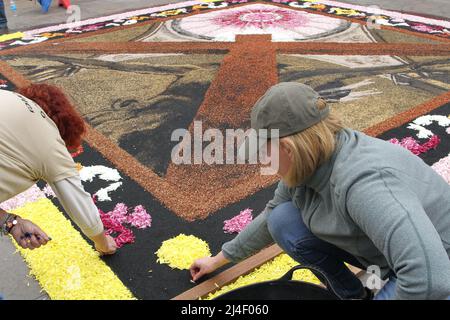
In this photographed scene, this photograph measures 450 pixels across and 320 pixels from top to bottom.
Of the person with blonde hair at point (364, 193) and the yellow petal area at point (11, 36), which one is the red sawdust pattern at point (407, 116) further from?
the yellow petal area at point (11, 36)

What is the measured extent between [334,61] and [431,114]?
1188 millimetres

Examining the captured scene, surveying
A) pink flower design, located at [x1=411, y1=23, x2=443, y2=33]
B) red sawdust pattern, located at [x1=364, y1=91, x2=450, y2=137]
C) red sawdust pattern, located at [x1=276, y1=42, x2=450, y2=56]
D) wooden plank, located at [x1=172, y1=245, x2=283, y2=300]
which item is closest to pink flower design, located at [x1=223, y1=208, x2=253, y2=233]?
wooden plank, located at [x1=172, y1=245, x2=283, y2=300]

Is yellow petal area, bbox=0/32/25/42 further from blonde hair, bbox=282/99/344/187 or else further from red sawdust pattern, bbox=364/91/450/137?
blonde hair, bbox=282/99/344/187

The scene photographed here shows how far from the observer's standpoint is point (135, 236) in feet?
6.49

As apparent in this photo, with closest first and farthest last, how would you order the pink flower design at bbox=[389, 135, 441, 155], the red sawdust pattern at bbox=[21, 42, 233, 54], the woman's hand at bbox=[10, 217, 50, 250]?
the woman's hand at bbox=[10, 217, 50, 250] < the pink flower design at bbox=[389, 135, 441, 155] < the red sawdust pattern at bbox=[21, 42, 233, 54]

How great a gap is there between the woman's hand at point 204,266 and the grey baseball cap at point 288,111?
0.70 meters

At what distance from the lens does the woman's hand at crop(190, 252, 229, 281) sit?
63.2 inches

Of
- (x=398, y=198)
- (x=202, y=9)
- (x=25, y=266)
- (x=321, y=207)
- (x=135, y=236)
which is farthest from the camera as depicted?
(x=202, y=9)

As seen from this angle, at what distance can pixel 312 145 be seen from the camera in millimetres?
1030

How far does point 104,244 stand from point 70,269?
171mm

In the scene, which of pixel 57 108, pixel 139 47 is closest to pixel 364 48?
pixel 139 47

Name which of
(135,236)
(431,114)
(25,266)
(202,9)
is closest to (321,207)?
(135,236)

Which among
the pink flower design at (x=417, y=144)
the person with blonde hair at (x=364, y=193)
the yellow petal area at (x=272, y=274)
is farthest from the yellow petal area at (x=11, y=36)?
the person with blonde hair at (x=364, y=193)
